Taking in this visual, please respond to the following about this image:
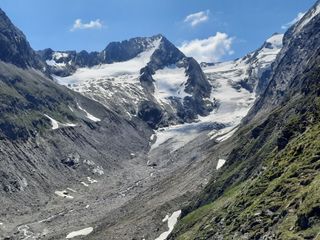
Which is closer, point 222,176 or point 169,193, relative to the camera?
point 222,176

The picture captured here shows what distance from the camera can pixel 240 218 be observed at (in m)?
86.1

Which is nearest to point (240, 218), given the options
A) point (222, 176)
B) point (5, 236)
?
point (222, 176)

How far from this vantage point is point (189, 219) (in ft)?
407

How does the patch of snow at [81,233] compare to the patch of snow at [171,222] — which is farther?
the patch of snow at [81,233]

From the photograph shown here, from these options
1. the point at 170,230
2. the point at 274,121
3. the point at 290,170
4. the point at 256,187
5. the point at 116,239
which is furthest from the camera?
the point at 274,121

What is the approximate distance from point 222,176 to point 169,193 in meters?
37.6

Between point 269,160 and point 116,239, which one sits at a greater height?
point 269,160

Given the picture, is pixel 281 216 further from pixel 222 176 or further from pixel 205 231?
pixel 222 176

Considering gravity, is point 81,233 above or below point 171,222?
below

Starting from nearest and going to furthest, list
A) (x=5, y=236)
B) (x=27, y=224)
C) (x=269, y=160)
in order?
(x=269, y=160)
(x=5, y=236)
(x=27, y=224)

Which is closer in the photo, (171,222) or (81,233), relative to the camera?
(171,222)

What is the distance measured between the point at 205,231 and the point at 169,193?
300 feet

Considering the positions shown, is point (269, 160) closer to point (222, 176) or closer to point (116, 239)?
point (222, 176)

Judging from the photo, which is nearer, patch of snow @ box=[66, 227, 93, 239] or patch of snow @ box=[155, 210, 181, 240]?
patch of snow @ box=[155, 210, 181, 240]
